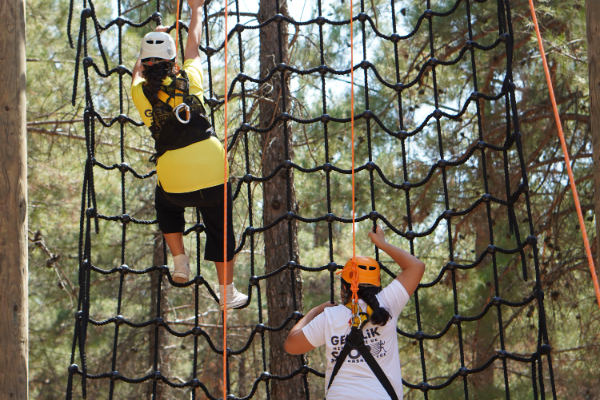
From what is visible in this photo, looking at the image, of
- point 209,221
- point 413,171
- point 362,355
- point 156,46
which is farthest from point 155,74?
point 413,171

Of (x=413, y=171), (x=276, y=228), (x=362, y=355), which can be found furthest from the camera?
(x=413, y=171)

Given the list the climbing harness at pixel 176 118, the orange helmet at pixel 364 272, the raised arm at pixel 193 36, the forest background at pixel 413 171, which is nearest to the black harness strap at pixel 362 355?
the orange helmet at pixel 364 272

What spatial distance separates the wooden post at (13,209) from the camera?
91.1 inches

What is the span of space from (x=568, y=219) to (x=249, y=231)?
2.49 metres

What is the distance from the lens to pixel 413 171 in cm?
478

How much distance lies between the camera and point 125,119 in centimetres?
298

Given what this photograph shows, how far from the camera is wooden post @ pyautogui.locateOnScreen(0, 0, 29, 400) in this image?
7.59 ft

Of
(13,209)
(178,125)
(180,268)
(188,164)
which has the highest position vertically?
(178,125)

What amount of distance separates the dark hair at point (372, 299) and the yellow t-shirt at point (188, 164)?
1.88 feet

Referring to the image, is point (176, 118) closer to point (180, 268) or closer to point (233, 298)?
point (180, 268)

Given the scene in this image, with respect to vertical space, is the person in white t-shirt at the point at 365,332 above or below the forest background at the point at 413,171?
below

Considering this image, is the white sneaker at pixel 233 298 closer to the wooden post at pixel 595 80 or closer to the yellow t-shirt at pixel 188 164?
the yellow t-shirt at pixel 188 164

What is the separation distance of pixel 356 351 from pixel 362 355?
22 mm

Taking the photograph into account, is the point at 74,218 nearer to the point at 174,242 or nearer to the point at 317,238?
the point at 317,238
